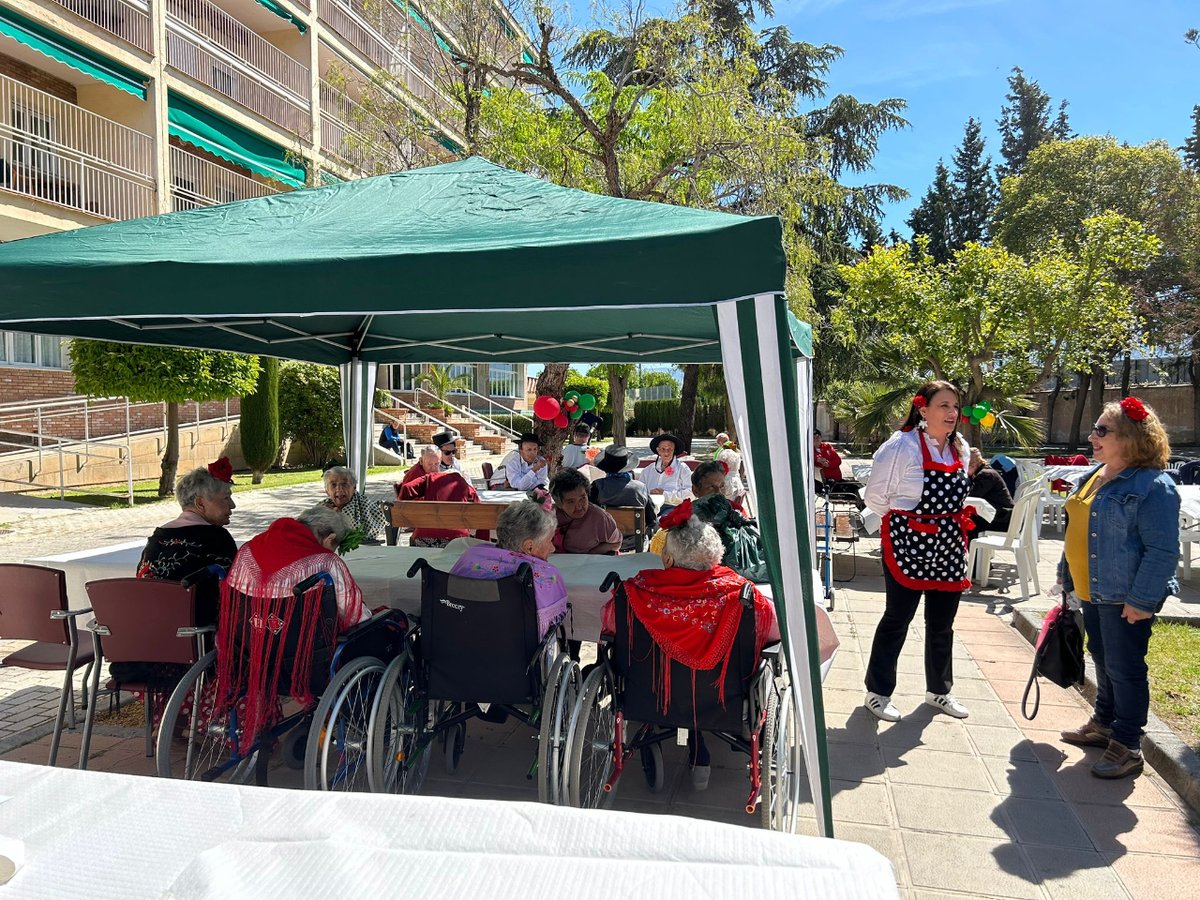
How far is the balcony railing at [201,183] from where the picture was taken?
55.2 ft

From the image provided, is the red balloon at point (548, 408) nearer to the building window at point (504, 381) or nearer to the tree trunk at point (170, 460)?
the tree trunk at point (170, 460)

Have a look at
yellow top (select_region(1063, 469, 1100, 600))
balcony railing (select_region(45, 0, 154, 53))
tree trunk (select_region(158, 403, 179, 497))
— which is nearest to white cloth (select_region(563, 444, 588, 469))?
yellow top (select_region(1063, 469, 1100, 600))

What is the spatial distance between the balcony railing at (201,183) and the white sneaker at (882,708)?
1615 cm

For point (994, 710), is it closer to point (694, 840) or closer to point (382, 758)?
point (382, 758)

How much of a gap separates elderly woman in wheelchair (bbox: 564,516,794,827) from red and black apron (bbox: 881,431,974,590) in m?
1.26

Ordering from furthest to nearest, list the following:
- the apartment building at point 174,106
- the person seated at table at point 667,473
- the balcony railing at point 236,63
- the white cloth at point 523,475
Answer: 1. the balcony railing at point 236,63
2. the apartment building at point 174,106
3. the white cloth at point 523,475
4. the person seated at table at point 667,473

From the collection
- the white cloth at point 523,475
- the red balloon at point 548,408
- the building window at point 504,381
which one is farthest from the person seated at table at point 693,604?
the building window at point 504,381

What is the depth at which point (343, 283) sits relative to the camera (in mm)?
2936

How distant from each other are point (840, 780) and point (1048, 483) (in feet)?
20.7

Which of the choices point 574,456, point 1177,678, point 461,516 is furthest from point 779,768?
point 574,456

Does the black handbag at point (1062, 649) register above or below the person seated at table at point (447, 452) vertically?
below

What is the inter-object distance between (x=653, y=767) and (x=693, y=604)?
912 millimetres

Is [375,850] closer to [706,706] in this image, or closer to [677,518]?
[706,706]

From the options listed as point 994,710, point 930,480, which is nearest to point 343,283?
point 930,480
